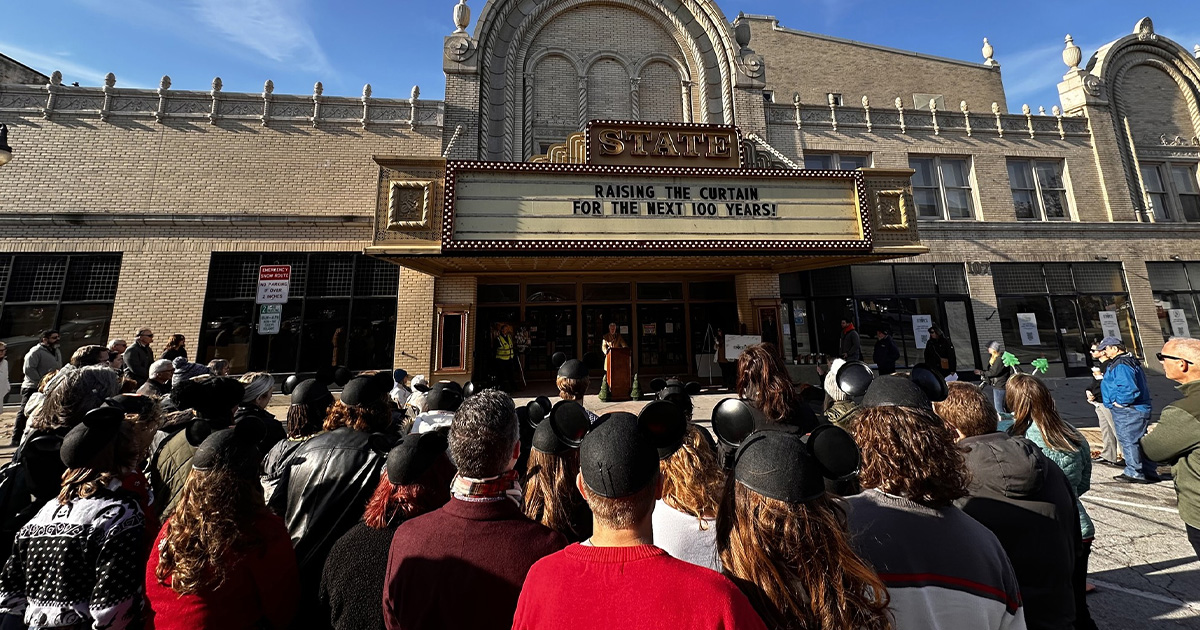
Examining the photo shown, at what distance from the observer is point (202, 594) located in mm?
1875

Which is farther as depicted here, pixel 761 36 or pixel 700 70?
pixel 761 36

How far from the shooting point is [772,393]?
3348mm

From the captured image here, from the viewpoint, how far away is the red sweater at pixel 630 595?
110 cm

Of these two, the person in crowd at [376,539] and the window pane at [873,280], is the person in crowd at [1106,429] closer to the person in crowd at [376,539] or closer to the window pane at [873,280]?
the window pane at [873,280]

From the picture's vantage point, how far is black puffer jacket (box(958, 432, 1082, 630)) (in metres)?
2.11

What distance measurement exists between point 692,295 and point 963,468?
39.8ft

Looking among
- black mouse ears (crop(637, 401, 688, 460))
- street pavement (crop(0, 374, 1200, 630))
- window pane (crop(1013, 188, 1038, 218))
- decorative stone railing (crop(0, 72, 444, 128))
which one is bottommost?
street pavement (crop(0, 374, 1200, 630))

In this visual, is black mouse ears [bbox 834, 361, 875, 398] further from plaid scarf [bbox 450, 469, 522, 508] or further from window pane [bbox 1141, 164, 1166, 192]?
window pane [bbox 1141, 164, 1166, 192]

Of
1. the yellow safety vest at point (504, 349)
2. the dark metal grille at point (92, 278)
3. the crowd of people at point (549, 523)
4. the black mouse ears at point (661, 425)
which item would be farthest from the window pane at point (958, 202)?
the dark metal grille at point (92, 278)

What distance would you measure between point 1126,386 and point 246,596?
9.74 meters

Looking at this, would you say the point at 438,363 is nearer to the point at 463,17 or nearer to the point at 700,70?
the point at 463,17

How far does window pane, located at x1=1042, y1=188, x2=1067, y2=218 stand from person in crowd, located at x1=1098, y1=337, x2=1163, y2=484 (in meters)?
12.6

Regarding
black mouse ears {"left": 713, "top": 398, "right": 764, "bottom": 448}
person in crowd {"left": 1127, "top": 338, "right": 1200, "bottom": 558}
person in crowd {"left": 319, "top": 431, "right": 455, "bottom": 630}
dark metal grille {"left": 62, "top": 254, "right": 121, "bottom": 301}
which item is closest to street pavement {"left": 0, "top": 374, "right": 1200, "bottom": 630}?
person in crowd {"left": 1127, "top": 338, "right": 1200, "bottom": 558}

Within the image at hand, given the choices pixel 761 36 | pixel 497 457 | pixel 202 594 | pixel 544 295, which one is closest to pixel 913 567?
pixel 497 457
